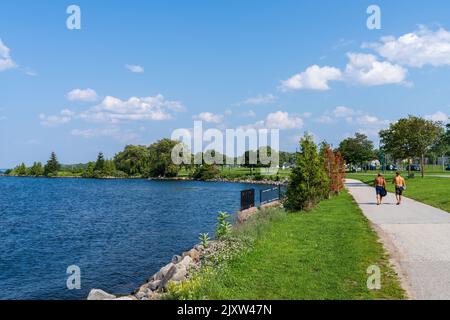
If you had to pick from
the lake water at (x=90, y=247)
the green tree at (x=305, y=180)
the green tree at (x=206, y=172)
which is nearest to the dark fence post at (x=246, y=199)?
the lake water at (x=90, y=247)

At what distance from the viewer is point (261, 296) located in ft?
23.5

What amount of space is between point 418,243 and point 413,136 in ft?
111

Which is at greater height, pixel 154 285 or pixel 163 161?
pixel 163 161

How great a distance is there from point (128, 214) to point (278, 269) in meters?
27.4

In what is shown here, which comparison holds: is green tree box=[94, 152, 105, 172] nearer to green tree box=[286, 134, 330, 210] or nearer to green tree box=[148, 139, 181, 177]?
green tree box=[148, 139, 181, 177]

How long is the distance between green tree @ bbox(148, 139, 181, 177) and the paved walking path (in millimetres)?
99408

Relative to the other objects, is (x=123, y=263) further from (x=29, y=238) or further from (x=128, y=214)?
(x=128, y=214)

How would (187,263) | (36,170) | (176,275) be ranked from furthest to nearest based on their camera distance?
(36,170), (187,263), (176,275)

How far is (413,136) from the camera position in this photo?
4153cm

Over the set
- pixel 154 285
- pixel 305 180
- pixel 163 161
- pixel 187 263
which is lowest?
pixel 154 285

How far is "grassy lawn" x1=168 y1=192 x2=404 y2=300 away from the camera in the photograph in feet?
23.8

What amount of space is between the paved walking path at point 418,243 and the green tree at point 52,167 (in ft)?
511

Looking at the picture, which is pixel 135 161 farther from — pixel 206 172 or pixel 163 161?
pixel 206 172

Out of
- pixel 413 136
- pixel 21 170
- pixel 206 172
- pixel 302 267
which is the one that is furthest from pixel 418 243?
pixel 21 170
